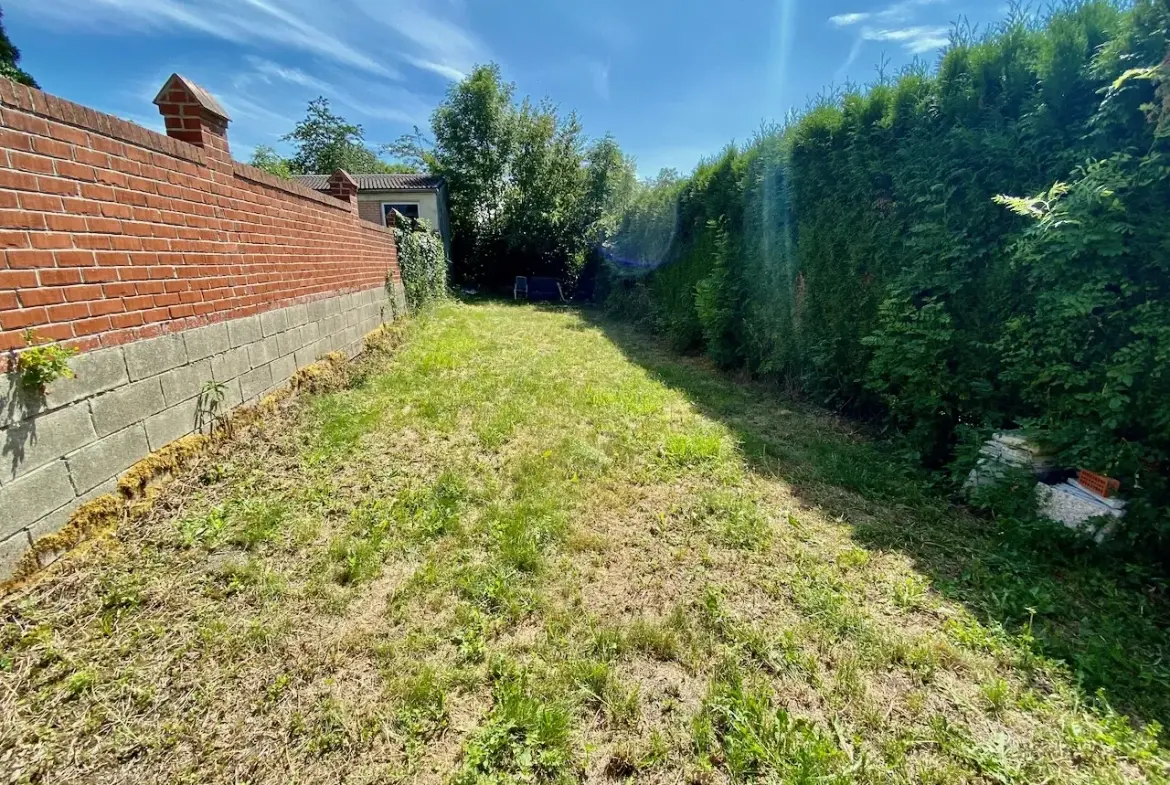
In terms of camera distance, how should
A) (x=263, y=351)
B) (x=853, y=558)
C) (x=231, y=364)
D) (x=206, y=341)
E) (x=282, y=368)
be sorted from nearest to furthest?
1. (x=853, y=558)
2. (x=206, y=341)
3. (x=231, y=364)
4. (x=263, y=351)
5. (x=282, y=368)

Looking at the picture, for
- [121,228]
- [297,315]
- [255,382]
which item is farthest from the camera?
[297,315]

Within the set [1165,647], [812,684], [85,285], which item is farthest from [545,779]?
[85,285]

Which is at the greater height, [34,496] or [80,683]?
[34,496]

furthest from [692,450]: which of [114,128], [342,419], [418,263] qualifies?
[418,263]

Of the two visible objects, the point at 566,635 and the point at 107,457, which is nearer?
the point at 566,635

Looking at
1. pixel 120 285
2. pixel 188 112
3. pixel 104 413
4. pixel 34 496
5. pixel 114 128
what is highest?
pixel 188 112

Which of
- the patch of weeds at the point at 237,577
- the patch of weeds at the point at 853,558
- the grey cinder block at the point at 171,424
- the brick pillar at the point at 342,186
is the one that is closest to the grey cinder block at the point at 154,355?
the grey cinder block at the point at 171,424

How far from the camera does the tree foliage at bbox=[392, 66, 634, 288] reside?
1742 centimetres

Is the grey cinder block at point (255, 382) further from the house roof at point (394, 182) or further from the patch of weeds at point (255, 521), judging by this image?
the house roof at point (394, 182)

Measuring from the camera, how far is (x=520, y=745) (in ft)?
5.04

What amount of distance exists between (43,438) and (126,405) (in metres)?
0.44

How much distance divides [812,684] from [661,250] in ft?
31.9

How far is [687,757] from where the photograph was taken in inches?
60.0

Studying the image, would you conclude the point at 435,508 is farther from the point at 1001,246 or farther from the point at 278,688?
the point at 1001,246
